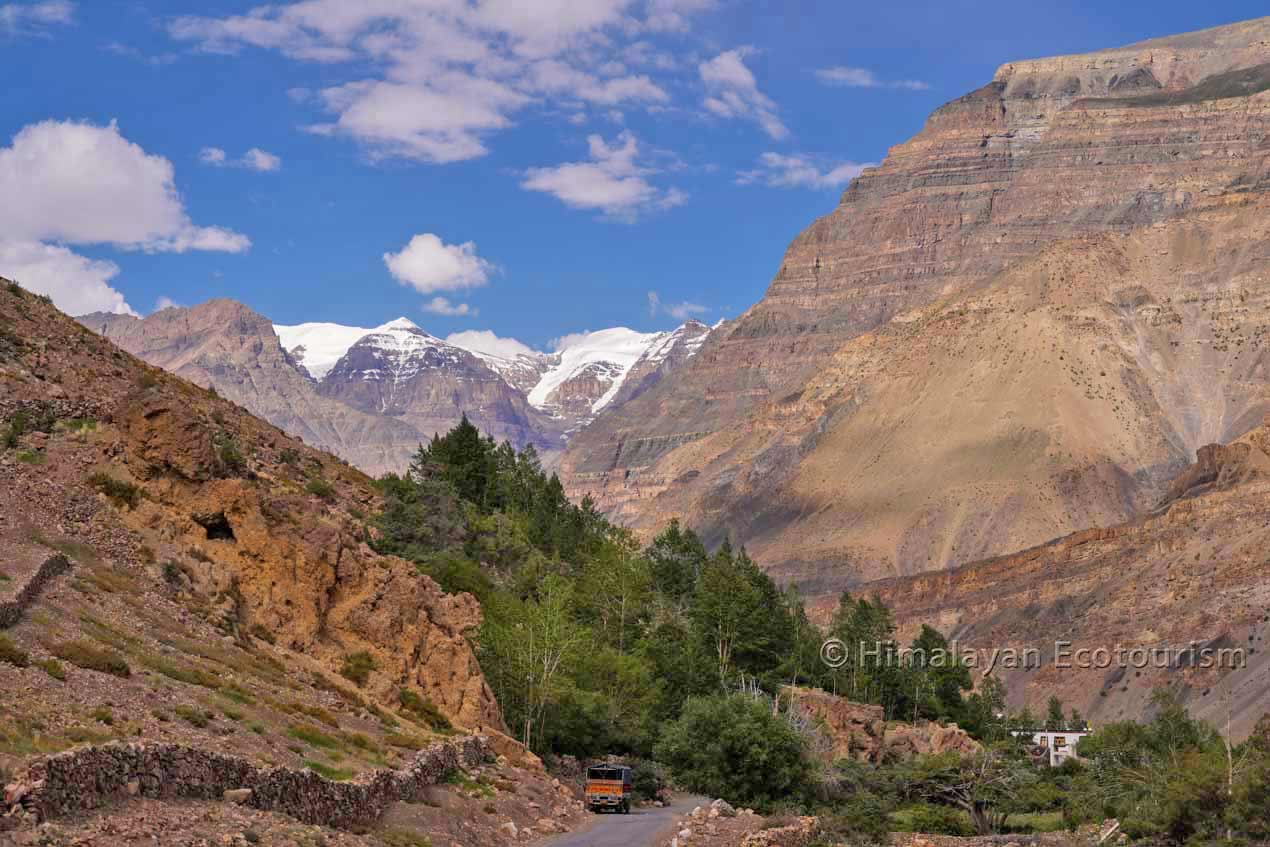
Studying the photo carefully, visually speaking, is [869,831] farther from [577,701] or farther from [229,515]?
[229,515]

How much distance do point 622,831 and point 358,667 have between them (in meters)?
9.83

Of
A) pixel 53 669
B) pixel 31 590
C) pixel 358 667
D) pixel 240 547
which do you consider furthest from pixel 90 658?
pixel 240 547

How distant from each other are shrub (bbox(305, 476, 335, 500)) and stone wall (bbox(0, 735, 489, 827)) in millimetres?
35138

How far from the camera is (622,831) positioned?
41.8 meters

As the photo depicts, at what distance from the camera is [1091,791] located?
82.9 m

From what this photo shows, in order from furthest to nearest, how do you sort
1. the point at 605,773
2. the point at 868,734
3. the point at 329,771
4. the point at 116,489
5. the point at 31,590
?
1. the point at 868,734
2. the point at 605,773
3. the point at 116,489
4. the point at 31,590
5. the point at 329,771

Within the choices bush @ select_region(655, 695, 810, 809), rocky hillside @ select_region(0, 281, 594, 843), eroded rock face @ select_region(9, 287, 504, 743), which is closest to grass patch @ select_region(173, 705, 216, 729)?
rocky hillside @ select_region(0, 281, 594, 843)

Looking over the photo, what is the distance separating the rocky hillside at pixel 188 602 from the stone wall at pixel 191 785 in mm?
624

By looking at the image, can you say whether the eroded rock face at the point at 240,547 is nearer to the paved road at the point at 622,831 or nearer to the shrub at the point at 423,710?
the shrub at the point at 423,710

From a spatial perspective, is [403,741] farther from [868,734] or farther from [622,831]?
[868,734]

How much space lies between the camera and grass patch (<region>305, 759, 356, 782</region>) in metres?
32.2

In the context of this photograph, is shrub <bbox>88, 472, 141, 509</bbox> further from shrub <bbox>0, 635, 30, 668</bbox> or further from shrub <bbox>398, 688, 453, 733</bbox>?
shrub <bbox>0, 635, 30, 668</bbox>

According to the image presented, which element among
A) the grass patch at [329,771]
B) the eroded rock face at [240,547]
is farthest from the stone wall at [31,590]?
the grass patch at [329,771]

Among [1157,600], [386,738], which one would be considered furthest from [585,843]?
[1157,600]
